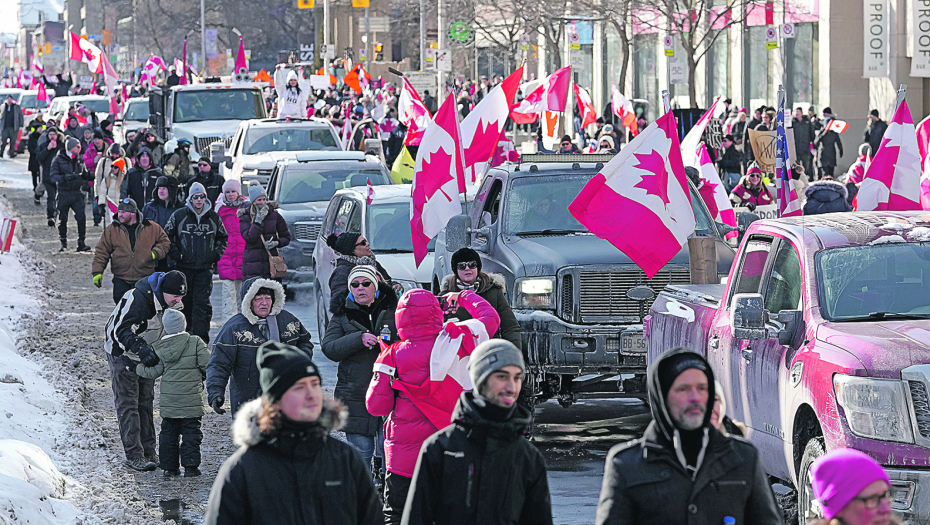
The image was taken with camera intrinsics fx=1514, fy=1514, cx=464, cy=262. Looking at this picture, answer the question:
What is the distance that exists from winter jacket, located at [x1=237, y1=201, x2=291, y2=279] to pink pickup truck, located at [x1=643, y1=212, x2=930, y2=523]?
Result: 23.2 ft

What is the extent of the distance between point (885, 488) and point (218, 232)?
1140cm

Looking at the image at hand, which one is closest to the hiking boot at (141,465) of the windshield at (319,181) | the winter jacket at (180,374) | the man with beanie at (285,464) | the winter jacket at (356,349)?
the winter jacket at (180,374)

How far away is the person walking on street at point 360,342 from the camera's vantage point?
26.7 feet

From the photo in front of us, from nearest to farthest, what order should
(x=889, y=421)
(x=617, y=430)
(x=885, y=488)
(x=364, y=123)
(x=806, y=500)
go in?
(x=885, y=488), (x=889, y=421), (x=806, y=500), (x=617, y=430), (x=364, y=123)

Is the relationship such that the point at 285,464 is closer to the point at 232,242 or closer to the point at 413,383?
the point at 413,383

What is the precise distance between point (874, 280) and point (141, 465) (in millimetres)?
4963

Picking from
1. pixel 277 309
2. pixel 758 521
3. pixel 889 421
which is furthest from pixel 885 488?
pixel 277 309

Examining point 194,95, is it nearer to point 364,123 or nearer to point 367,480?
point 364,123

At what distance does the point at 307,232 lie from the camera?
720 inches

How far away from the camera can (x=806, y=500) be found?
281 inches

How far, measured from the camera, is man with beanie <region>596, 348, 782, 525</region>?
4234 millimetres

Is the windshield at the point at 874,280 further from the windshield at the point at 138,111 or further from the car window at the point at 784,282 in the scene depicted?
the windshield at the point at 138,111

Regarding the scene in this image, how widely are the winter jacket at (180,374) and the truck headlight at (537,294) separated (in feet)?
8.61

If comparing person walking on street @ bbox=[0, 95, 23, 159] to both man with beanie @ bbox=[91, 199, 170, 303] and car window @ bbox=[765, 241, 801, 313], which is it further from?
car window @ bbox=[765, 241, 801, 313]
